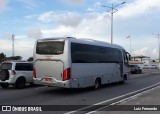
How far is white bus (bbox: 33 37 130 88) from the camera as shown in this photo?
58.3 feet

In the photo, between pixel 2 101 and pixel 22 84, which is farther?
pixel 22 84

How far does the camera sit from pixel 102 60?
2220cm

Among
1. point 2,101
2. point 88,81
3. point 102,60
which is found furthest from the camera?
point 102,60

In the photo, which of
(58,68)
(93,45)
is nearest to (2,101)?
(58,68)

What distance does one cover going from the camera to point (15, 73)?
20.5 m

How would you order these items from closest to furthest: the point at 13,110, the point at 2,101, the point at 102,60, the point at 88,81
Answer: the point at 13,110, the point at 2,101, the point at 88,81, the point at 102,60

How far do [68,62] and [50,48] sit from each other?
1.55 meters

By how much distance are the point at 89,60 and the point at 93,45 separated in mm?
1268

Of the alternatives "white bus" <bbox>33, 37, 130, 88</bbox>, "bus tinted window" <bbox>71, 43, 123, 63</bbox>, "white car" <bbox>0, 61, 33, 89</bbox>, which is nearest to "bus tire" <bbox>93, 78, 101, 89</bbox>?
"white bus" <bbox>33, 37, 130, 88</bbox>

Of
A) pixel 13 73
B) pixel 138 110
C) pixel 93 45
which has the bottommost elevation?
pixel 138 110

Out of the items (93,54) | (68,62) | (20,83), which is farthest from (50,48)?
(20,83)

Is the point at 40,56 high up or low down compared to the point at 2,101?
up

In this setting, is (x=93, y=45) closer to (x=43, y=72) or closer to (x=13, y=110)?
(x=43, y=72)

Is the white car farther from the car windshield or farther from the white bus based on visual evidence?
the white bus
